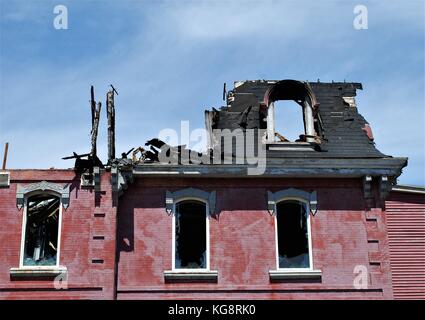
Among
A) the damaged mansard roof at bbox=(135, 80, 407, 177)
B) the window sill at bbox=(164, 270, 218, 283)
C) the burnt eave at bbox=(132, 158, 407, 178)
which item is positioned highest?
the damaged mansard roof at bbox=(135, 80, 407, 177)

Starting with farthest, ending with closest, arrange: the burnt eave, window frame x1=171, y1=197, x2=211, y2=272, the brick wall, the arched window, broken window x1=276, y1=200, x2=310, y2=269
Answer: the burnt eave, broken window x1=276, y1=200, x2=310, y2=269, the arched window, window frame x1=171, y1=197, x2=211, y2=272, the brick wall

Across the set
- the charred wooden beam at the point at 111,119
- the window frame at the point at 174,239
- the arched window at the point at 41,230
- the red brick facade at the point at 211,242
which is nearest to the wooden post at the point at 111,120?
the charred wooden beam at the point at 111,119

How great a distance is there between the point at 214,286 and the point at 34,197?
4.82 meters

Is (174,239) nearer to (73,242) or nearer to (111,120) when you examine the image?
(73,242)

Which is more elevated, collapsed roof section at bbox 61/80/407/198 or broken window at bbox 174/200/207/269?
collapsed roof section at bbox 61/80/407/198

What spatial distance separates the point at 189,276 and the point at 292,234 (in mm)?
2684

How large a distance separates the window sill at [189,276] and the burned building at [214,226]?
0.03 meters

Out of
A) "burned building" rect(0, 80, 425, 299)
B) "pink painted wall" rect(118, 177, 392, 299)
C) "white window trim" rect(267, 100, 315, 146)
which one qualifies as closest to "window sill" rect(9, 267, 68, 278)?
"burned building" rect(0, 80, 425, 299)

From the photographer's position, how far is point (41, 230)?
17.7 metres

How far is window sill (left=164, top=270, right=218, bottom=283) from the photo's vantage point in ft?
55.9

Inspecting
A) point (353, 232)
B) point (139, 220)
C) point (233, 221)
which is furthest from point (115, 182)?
point (353, 232)

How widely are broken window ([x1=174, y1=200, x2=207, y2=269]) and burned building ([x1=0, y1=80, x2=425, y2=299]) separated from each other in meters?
0.02

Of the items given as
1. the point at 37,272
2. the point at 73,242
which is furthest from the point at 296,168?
the point at 37,272

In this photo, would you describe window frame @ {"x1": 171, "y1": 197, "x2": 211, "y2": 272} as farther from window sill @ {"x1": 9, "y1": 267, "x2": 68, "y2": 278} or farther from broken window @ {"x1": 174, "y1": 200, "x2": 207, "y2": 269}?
window sill @ {"x1": 9, "y1": 267, "x2": 68, "y2": 278}
